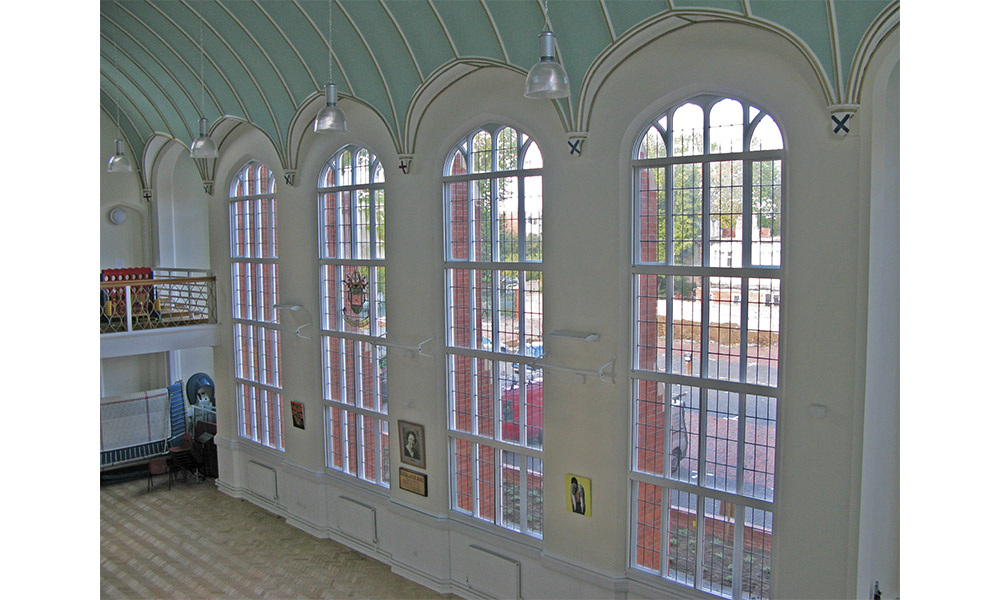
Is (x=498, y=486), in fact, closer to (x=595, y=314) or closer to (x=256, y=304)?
(x=595, y=314)

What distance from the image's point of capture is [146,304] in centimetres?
1823

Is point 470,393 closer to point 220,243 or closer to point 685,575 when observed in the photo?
point 685,575

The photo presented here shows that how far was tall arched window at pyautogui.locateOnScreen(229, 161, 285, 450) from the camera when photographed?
1802 centimetres

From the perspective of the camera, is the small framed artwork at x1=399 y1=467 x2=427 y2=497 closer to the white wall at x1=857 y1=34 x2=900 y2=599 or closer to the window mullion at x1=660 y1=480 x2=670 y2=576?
the window mullion at x1=660 y1=480 x2=670 y2=576

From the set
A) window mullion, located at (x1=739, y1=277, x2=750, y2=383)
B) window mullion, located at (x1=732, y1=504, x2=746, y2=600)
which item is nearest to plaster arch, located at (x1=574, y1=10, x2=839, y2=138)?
window mullion, located at (x1=739, y1=277, x2=750, y2=383)

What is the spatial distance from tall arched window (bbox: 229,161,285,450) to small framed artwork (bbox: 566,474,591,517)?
870 centimetres

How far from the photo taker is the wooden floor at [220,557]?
47.1ft

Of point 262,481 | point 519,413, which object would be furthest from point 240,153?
point 519,413

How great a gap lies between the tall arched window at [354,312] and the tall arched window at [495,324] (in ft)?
6.84

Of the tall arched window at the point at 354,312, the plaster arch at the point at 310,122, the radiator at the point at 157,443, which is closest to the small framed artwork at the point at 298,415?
the tall arched window at the point at 354,312

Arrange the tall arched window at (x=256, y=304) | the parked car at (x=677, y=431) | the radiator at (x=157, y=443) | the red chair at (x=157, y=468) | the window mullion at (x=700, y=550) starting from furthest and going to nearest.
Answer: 1. the radiator at (x=157, y=443)
2. the red chair at (x=157, y=468)
3. the tall arched window at (x=256, y=304)
4. the parked car at (x=677, y=431)
5. the window mullion at (x=700, y=550)

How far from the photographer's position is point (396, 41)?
42.2 ft

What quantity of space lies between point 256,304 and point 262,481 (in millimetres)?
4480

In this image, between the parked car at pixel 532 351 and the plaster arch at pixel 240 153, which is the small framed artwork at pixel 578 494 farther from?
the plaster arch at pixel 240 153
